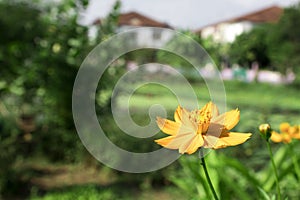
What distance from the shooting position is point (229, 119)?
620 mm

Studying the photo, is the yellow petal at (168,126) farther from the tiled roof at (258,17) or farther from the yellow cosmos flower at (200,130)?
the tiled roof at (258,17)

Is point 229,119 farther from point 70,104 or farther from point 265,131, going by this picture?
point 70,104

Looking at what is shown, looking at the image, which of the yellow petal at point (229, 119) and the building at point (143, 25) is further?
the building at point (143, 25)

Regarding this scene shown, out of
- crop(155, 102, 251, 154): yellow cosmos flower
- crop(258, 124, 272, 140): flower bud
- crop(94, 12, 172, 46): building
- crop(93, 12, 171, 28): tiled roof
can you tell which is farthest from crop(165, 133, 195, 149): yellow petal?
crop(93, 12, 171, 28): tiled roof

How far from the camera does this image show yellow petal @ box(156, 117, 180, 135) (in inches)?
23.9

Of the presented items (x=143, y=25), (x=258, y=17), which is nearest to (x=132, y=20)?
(x=143, y=25)

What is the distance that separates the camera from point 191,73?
10.2 feet

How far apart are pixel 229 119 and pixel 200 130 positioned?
0.04 meters

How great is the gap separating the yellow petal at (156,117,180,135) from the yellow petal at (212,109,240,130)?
55 millimetres

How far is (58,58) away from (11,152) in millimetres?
701

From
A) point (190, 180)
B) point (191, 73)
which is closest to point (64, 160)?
point (191, 73)

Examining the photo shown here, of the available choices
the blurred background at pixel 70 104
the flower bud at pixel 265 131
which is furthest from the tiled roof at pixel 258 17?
the flower bud at pixel 265 131

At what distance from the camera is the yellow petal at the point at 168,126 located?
1.99 feet

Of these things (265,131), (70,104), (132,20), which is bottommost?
(70,104)
